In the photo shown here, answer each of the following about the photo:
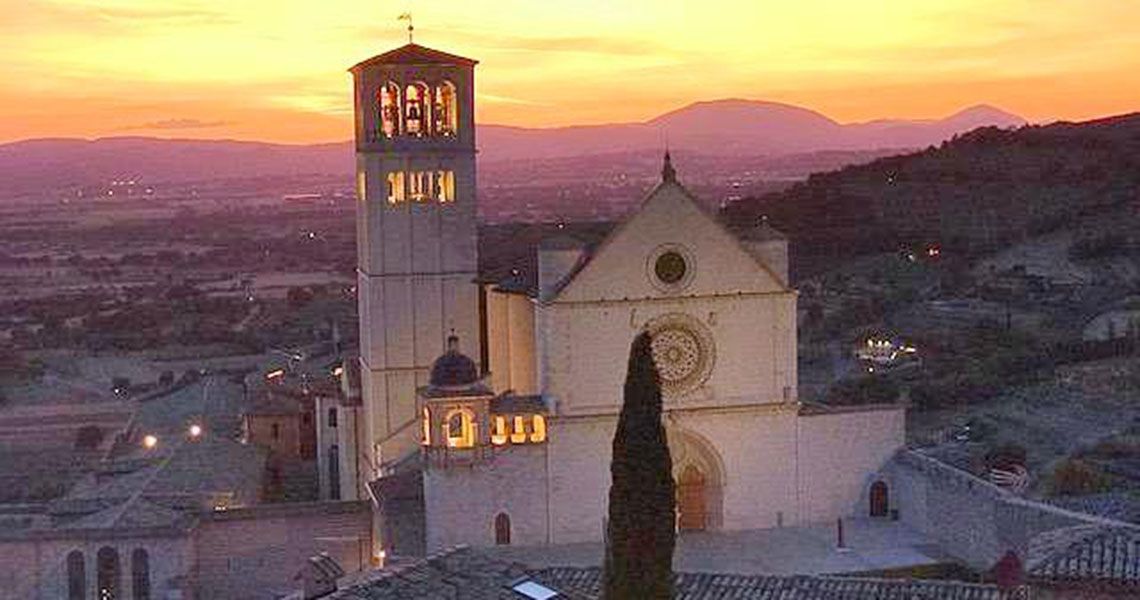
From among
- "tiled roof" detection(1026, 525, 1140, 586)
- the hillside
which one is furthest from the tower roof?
the hillside

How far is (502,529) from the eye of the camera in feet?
76.1

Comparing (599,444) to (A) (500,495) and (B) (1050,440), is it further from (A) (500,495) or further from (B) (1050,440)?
(B) (1050,440)

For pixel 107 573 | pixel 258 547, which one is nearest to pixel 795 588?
pixel 258 547

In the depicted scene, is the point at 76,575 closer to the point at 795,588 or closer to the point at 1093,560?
the point at 795,588

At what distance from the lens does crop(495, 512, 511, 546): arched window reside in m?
23.1

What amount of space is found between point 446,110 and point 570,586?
13.0 metres

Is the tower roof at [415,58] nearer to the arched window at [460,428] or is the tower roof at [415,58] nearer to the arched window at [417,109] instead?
the arched window at [417,109]

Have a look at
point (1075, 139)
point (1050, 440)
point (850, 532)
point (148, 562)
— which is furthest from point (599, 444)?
point (1075, 139)

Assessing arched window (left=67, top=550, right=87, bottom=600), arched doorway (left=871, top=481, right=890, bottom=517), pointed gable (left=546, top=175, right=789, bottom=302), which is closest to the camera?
arched window (left=67, top=550, right=87, bottom=600)

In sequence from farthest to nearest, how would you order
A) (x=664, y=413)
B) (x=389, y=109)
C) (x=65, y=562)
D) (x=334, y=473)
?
1. (x=334, y=473)
2. (x=389, y=109)
3. (x=664, y=413)
4. (x=65, y=562)

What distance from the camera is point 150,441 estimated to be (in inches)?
1341

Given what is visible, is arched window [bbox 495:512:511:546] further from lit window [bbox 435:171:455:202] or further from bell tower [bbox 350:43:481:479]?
lit window [bbox 435:171:455:202]

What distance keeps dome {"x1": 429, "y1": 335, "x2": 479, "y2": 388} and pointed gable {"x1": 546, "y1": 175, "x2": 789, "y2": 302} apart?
1660 mm

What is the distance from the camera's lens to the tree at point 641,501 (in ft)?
47.5
